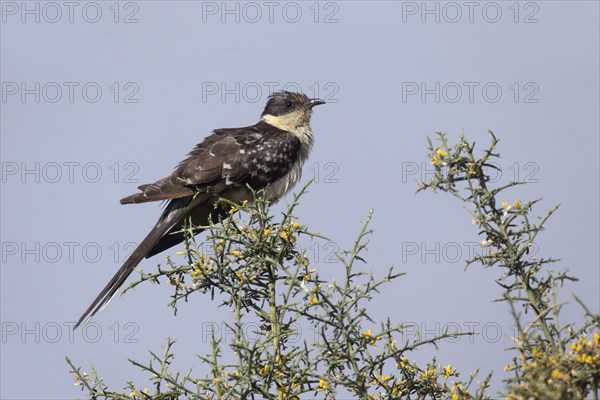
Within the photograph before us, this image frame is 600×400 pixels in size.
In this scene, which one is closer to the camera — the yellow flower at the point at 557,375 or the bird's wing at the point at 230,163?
the yellow flower at the point at 557,375

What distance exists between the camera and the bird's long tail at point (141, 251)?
646 centimetres

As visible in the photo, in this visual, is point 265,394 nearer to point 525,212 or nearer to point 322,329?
point 322,329

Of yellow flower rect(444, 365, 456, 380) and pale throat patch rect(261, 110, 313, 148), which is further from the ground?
pale throat patch rect(261, 110, 313, 148)

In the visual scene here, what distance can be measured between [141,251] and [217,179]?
0.90 meters

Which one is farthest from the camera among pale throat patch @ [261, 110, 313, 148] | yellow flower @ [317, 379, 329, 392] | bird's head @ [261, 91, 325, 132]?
bird's head @ [261, 91, 325, 132]

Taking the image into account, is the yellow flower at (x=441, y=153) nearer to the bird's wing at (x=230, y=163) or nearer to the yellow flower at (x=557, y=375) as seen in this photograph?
the yellow flower at (x=557, y=375)

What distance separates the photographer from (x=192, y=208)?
7.34 metres

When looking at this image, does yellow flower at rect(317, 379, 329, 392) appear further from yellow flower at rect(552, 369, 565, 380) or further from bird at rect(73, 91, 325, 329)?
bird at rect(73, 91, 325, 329)

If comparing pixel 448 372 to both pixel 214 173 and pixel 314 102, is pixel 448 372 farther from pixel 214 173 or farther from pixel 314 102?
pixel 314 102

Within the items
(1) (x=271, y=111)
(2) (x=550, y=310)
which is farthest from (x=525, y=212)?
(1) (x=271, y=111)

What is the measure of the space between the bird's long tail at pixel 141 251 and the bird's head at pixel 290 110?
6.16 ft

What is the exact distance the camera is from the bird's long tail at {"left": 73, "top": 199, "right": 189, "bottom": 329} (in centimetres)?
646

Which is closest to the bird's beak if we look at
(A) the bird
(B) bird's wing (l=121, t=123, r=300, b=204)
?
(A) the bird

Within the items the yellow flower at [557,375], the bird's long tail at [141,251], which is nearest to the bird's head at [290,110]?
the bird's long tail at [141,251]
